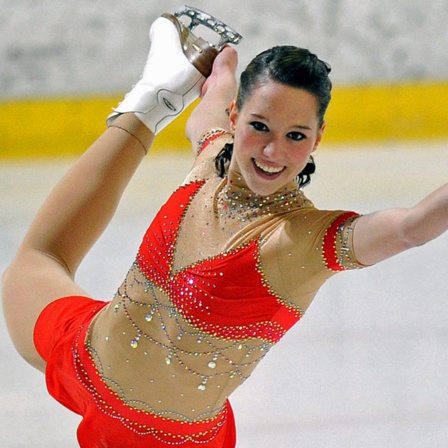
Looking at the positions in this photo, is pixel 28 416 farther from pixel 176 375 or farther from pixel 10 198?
pixel 10 198

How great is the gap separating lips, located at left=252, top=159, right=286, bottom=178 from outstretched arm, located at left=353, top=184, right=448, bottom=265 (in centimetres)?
20

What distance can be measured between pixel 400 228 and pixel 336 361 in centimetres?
Answer: 150

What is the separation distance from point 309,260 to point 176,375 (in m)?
0.43

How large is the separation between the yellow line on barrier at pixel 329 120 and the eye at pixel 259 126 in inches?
121

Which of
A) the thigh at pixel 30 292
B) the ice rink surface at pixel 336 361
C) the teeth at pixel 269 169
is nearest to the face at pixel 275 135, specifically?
the teeth at pixel 269 169

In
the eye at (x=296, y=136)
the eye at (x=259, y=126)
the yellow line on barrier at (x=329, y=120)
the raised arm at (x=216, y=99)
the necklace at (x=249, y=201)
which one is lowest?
the necklace at (x=249, y=201)

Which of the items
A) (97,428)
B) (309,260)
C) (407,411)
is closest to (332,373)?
(407,411)

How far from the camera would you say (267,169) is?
1.75 m

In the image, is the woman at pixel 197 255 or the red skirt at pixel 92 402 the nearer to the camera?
the woman at pixel 197 255

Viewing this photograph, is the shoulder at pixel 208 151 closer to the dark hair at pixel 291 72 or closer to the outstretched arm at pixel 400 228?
the dark hair at pixel 291 72

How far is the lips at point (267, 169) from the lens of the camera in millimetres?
A: 1749

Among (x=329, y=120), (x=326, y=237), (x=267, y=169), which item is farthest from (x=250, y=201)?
(x=329, y=120)

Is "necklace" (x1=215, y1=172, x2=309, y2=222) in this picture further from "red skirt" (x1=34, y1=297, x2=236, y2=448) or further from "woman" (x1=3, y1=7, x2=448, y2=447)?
"red skirt" (x1=34, y1=297, x2=236, y2=448)

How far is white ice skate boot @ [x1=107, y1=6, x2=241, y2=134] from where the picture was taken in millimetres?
2410
